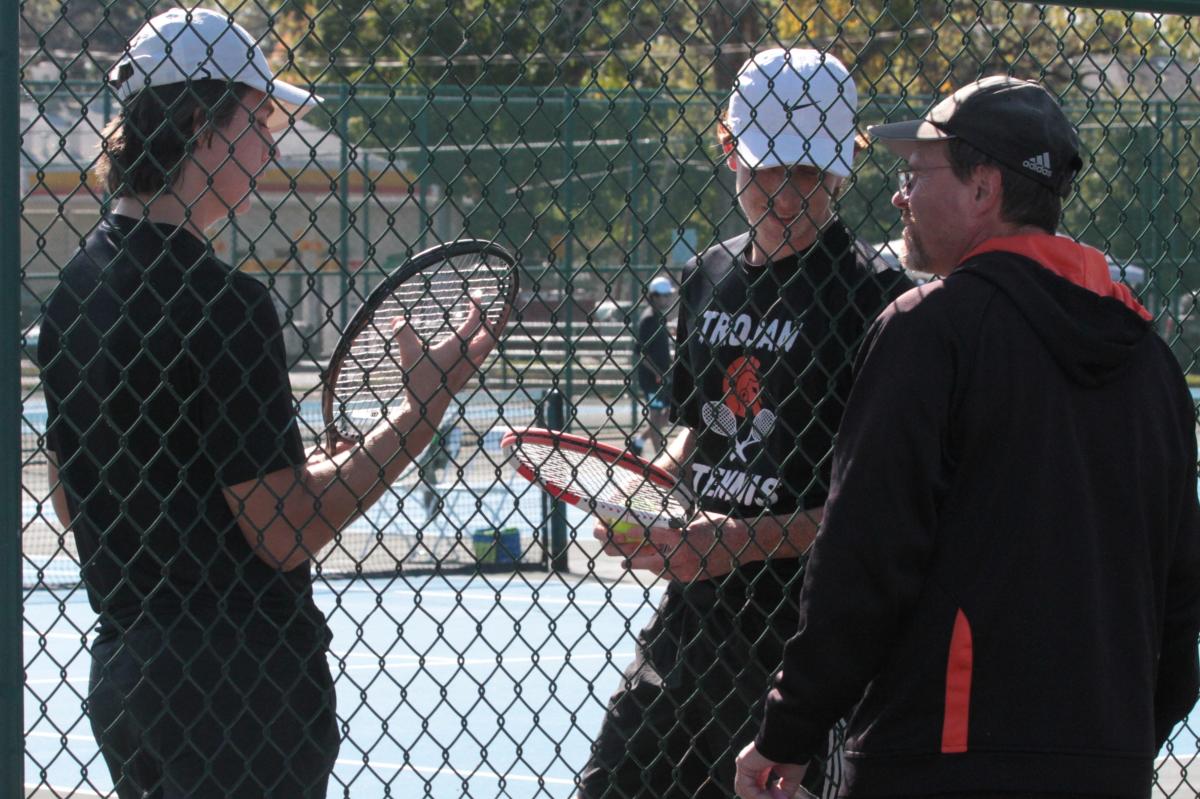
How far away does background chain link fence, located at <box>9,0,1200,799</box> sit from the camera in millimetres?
2828

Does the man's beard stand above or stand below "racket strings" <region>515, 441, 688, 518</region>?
above

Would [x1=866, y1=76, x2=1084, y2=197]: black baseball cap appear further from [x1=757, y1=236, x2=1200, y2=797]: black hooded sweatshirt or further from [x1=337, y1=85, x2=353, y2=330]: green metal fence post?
[x1=337, y1=85, x2=353, y2=330]: green metal fence post

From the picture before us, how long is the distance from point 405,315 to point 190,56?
58 cm

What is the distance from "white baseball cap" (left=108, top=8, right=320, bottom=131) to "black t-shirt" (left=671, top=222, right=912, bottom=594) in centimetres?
110

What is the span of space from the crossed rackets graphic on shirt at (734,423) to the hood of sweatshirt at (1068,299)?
2.99 ft

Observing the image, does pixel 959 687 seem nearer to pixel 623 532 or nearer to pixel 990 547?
pixel 990 547

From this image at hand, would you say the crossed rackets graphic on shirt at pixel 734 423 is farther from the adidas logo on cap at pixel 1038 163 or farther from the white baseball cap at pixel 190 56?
the white baseball cap at pixel 190 56

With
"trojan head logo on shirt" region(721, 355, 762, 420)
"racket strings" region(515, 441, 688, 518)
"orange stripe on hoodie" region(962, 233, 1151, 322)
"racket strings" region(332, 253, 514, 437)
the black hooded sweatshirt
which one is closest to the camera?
the black hooded sweatshirt

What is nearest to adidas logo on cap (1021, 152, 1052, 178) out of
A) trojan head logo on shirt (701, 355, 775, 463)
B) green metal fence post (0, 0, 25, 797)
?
trojan head logo on shirt (701, 355, 775, 463)

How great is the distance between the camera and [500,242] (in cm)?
1080

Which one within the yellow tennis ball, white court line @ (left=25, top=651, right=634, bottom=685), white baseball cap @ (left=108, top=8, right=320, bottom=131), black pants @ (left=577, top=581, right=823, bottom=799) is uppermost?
white baseball cap @ (left=108, top=8, right=320, bottom=131)

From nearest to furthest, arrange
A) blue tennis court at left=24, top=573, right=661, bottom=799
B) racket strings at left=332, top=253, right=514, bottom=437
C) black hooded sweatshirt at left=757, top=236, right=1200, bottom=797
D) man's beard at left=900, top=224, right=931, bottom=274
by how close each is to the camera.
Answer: black hooded sweatshirt at left=757, top=236, right=1200, bottom=797
man's beard at left=900, top=224, right=931, bottom=274
racket strings at left=332, top=253, right=514, bottom=437
blue tennis court at left=24, top=573, right=661, bottom=799

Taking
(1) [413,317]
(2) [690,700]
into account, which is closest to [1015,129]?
(1) [413,317]

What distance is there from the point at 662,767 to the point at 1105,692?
53.8 inches
